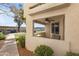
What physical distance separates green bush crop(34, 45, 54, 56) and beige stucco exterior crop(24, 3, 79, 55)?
0.07 meters

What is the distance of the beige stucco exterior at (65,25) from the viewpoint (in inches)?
174

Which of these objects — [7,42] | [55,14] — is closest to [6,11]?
[7,42]

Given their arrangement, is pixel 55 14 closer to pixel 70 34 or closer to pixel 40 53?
pixel 70 34

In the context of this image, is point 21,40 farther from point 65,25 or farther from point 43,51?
point 65,25

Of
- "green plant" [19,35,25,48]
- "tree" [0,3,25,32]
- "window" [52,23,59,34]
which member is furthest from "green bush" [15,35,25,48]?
"window" [52,23,59,34]

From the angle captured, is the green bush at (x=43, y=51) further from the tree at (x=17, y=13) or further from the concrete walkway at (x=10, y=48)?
the tree at (x=17, y=13)

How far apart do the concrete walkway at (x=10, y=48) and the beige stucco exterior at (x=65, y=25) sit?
262 millimetres

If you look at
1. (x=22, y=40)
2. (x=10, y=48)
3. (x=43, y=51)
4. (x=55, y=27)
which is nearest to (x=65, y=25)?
(x=55, y=27)

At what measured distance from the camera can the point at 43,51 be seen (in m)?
4.52

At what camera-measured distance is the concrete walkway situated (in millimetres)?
4508

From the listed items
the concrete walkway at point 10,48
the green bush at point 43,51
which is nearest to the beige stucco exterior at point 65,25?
the green bush at point 43,51

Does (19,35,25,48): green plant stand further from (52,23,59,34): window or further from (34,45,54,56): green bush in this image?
(52,23,59,34): window

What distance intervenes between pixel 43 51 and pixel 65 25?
66 centimetres

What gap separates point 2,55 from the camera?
14.8 feet
